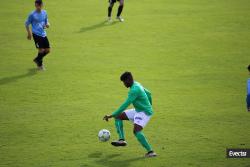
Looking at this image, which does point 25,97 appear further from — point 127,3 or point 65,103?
point 127,3

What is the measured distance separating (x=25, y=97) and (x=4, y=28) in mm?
8788

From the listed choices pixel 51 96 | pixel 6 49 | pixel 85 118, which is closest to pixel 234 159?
pixel 85 118

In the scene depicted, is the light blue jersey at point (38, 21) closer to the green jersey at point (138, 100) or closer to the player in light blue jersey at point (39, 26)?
the player in light blue jersey at point (39, 26)

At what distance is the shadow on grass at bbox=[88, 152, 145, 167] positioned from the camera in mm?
12398

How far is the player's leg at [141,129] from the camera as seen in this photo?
40.9 feet

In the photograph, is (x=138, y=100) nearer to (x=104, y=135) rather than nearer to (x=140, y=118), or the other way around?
(x=140, y=118)

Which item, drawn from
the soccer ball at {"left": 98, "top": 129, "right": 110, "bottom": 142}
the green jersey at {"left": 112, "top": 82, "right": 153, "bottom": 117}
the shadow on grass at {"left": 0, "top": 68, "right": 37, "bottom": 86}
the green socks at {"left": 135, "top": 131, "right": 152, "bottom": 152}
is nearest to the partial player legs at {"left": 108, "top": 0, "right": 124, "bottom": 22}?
the shadow on grass at {"left": 0, "top": 68, "right": 37, "bottom": 86}

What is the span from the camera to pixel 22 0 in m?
30.0

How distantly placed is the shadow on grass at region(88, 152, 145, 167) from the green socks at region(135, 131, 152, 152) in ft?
1.14

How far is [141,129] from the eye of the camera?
12531mm

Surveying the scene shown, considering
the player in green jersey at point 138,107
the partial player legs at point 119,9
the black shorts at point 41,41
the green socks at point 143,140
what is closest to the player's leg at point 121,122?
the player in green jersey at point 138,107

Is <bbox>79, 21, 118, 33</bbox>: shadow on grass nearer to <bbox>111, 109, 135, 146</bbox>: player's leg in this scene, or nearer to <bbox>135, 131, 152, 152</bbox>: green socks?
<bbox>111, 109, 135, 146</bbox>: player's leg

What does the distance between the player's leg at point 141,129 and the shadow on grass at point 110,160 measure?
28 cm

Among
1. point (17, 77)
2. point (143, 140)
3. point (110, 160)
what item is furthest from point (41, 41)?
point (143, 140)
